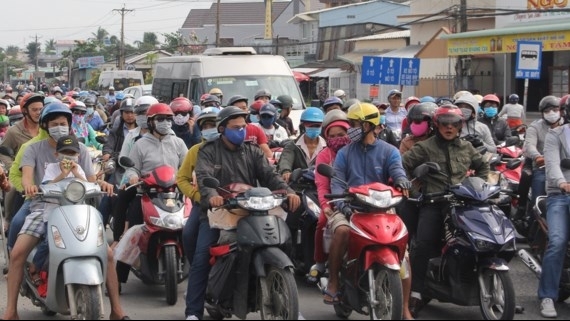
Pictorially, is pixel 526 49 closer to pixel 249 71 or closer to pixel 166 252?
pixel 249 71

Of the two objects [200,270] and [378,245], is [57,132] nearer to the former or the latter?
[200,270]

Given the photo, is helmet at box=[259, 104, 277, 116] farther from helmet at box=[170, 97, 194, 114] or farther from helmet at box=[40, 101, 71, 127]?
helmet at box=[40, 101, 71, 127]

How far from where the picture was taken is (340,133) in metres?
8.98

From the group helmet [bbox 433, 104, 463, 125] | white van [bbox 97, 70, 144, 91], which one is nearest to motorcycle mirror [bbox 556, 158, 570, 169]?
helmet [bbox 433, 104, 463, 125]

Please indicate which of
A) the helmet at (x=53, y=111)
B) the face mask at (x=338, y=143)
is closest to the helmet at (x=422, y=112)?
the face mask at (x=338, y=143)

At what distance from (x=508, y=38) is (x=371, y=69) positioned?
9.31 m

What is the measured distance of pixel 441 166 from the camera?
836cm

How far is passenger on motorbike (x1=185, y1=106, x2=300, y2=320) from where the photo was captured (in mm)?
7672

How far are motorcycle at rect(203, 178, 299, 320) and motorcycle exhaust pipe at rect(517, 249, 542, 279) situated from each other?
2390 millimetres

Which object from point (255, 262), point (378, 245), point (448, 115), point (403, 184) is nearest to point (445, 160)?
point (448, 115)

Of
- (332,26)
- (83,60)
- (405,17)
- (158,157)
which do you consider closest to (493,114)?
(158,157)

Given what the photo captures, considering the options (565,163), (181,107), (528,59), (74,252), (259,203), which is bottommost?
(74,252)

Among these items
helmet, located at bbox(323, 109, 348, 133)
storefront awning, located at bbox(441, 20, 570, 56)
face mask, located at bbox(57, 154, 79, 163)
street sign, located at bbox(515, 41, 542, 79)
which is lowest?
face mask, located at bbox(57, 154, 79, 163)

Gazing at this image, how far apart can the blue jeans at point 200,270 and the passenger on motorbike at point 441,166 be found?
1667mm
